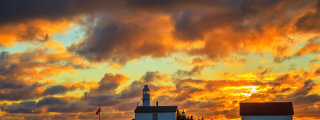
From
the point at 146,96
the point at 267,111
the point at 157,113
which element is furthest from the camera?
the point at 146,96

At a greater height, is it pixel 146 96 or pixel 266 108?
pixel 146 96

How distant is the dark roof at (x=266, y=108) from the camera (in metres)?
88.9

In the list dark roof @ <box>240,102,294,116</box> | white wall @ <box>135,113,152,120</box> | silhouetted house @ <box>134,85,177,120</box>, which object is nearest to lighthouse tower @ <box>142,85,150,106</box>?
silhouetted house @ <box>134,85,177,120</box>

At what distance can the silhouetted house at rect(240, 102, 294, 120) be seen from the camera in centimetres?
8856

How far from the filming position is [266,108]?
296ft

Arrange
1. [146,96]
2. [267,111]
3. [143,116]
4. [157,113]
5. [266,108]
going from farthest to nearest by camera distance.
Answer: [146,96]
[143,116]
[157,113]
[266,108]
[267,111]

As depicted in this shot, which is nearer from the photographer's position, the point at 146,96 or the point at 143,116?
the point at 143,116

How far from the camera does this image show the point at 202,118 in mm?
106938

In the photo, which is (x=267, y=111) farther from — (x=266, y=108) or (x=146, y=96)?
(x=146, y=96)

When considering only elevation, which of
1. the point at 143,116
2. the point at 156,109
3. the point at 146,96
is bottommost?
the point at 143,116

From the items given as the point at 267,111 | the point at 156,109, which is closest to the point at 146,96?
the point at 156,109

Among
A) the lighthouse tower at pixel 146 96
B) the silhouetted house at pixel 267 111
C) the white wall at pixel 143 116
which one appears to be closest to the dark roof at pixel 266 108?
the silhouetted house at pixel 267 111

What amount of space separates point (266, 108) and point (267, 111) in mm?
933

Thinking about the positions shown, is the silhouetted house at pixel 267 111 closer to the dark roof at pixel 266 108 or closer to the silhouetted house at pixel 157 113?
the dark roof at pixel 266 108
